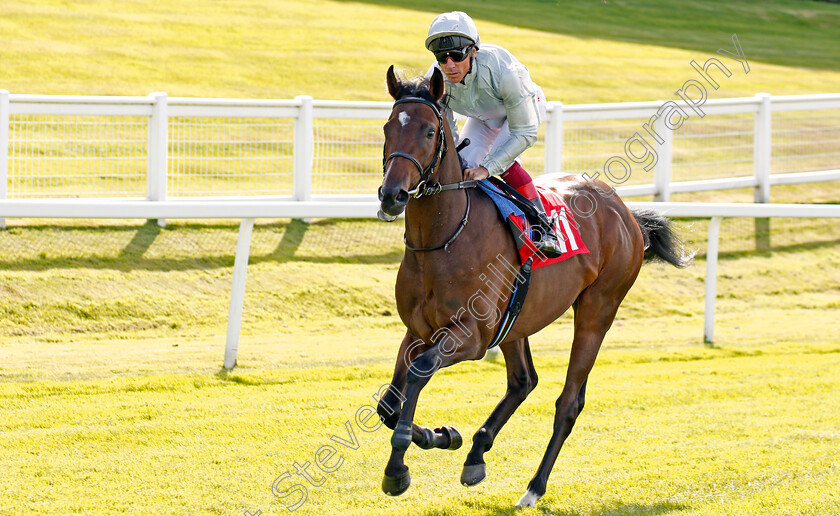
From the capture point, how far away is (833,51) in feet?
79.5

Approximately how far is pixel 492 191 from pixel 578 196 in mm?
912

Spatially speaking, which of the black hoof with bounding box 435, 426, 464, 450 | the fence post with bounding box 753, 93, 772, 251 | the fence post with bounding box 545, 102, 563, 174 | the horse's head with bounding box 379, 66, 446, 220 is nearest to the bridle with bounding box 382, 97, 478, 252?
the horse's head with bounding box 379, 66, 446, 220

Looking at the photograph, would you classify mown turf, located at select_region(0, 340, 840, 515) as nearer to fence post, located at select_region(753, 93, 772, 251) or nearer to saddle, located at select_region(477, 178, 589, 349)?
saddle, located at select_region(477, 178, 589, 349)

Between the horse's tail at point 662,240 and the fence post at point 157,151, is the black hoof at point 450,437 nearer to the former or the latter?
the horse's tail at point 662,240

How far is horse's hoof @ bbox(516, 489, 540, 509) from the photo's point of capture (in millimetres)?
4252

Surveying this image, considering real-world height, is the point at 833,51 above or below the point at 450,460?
above

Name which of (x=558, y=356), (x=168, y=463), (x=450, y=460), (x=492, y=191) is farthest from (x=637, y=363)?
(x=168, y=463)

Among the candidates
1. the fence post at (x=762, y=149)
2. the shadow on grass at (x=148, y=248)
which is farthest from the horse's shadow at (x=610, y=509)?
the fence post at (x=762, y=149)

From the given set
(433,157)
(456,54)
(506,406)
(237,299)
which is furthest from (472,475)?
(237,299)

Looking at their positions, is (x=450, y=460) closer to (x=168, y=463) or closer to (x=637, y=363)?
(x=168, y=463)

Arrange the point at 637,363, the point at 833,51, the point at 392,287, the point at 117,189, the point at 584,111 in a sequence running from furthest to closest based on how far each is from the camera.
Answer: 1. the point at 833,51
2. the point at 584,111
3. the point at 117,189
4. the point at 392,287
5. the point at 637,363

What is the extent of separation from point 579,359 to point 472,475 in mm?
1000

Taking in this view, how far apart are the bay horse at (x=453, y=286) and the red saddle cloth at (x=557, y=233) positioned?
1.9 inches

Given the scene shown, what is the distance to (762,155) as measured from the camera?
1167 centimetres
